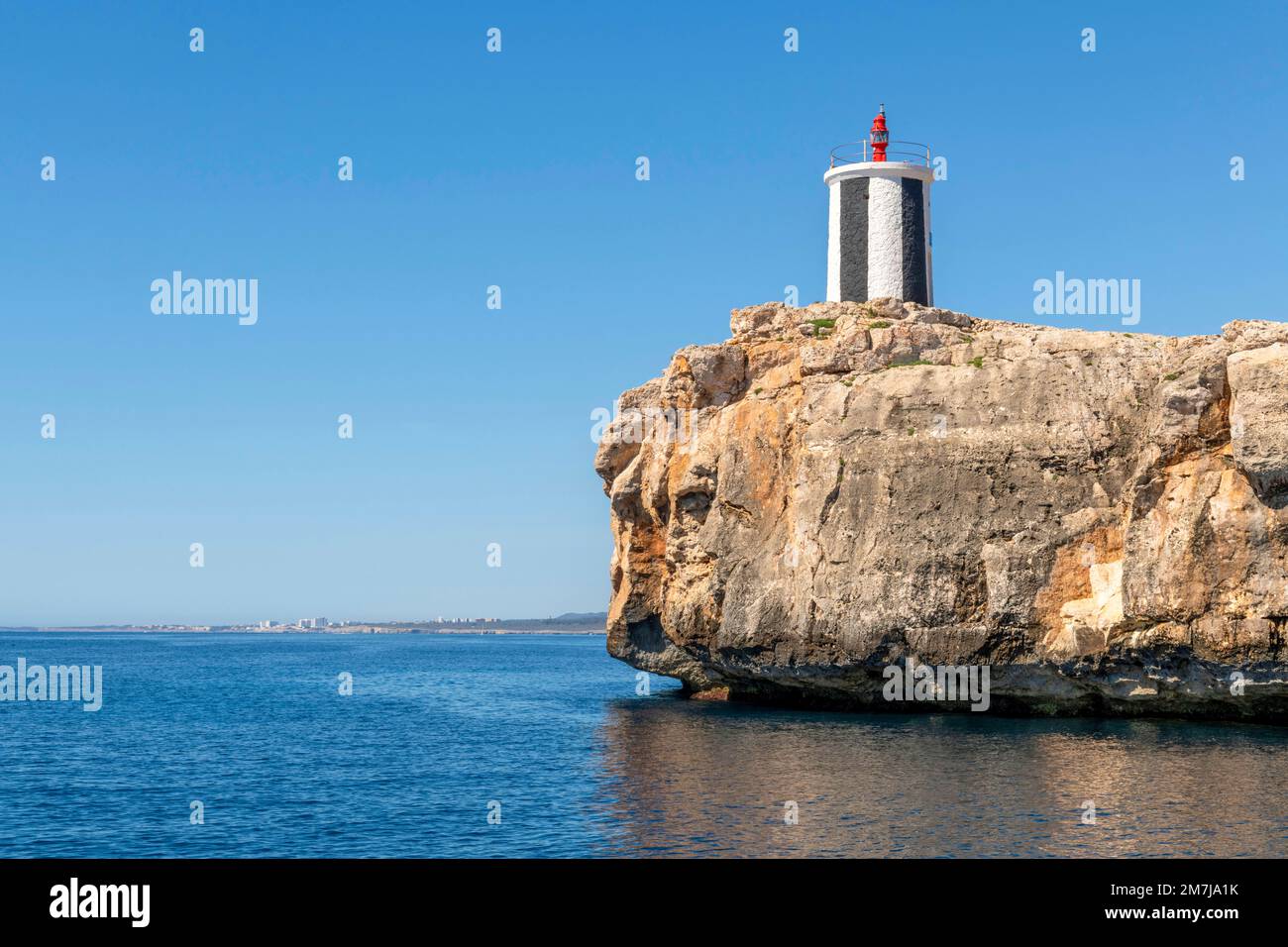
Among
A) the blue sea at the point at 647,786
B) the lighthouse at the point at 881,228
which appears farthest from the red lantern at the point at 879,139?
the blue sea at the point at 647,786

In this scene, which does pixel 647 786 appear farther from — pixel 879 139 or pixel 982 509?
pixel 879 139

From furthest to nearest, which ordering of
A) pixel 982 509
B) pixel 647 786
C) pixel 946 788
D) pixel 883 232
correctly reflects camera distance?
pixel 883 232
pixel 982 509
pixel 647 786
pixel 946 788

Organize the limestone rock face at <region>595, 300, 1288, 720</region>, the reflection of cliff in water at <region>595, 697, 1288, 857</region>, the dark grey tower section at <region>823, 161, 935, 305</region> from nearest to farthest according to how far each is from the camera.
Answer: the reflection of cliff in water at <region>595, 697, 1288, 857</region>
the limestone rock face at <region>595, 300, 1288, 720</region>
the dark grey tower section at <region>823, 161, 935, 305</region>

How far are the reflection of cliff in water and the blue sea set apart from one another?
0.09 meters

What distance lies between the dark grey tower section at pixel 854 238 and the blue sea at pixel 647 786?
65.9ft

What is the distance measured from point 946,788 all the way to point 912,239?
31.8 m

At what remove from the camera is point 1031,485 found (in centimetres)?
4247

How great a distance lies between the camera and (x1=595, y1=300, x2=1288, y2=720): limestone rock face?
3822 centimetres

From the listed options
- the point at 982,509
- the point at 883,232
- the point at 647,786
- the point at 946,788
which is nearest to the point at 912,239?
the point at 883,232

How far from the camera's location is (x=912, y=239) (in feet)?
178

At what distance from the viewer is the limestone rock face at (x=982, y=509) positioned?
38.2 meters

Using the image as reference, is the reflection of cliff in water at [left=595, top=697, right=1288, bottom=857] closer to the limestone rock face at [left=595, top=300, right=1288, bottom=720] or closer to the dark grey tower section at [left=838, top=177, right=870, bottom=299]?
the limestone rock face at [left=595, top=300, right=1288, bottom=720]

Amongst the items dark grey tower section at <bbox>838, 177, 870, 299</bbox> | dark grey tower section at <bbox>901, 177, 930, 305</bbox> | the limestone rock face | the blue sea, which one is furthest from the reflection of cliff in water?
dark grey tower section at <bbox>838, 177, 870, 299</bbox>
